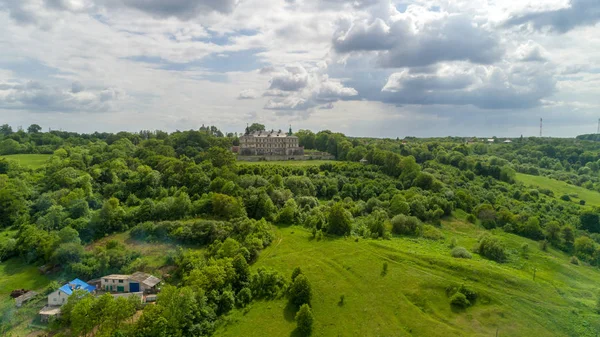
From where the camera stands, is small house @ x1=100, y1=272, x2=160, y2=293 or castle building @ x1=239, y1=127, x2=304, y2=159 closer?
small house @ x1=100, y1=272, x2=160, y2=293

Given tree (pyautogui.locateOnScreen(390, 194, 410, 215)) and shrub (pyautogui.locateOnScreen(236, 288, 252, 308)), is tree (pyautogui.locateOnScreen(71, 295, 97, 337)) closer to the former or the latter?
shrub (pyautogui.locateOnScreen(236, 288, 252, 308))

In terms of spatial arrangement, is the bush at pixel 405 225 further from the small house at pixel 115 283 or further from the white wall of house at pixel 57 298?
the white wall of house at pixel 57 298

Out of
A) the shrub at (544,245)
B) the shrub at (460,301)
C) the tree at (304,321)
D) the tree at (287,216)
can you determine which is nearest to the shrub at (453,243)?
the shrub at (544,245)

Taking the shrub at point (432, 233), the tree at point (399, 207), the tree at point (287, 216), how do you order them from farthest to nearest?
the tree at point (399, 207)
the tree at point (287, 216)
the shrub at point (432, 233)

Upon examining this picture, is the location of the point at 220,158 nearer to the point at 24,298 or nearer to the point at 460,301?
the point at 24,298

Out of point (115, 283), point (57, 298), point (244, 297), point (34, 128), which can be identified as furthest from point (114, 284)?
point (34, 128)

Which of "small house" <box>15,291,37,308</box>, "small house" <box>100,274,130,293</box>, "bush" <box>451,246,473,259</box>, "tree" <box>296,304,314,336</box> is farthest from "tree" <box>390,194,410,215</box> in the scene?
"small house" <box>15,291,37,308</box>
